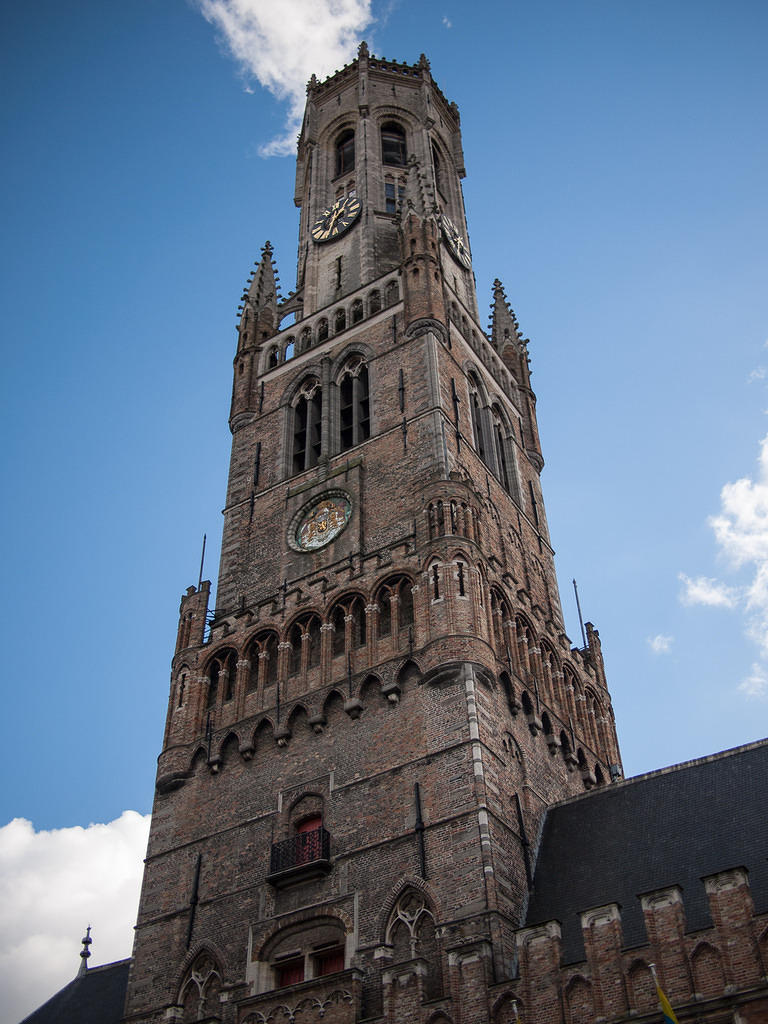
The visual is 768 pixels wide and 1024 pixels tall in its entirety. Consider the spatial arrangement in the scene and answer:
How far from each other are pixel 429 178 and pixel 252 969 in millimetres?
32039

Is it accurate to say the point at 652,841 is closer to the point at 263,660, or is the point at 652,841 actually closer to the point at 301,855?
the point at 301,855

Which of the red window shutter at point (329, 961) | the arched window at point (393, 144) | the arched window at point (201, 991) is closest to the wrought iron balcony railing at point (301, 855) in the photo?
the red window shutter at point (329, 961)

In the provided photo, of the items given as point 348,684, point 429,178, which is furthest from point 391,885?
point 429,178

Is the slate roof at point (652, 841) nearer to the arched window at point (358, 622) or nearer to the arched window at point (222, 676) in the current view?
the arched window at point (358, 622)

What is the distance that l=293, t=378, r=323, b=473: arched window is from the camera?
38500 millimetres

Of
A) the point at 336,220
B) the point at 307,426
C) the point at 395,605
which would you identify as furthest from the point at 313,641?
the point at 336,220

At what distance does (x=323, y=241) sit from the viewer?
4828cm

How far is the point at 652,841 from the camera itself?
25.9 m

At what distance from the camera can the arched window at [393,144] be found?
172 ft

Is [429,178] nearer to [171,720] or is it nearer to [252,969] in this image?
Answer: [171,720]

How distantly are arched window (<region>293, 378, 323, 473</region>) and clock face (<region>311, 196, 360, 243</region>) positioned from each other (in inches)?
392

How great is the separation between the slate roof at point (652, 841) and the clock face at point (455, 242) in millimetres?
25986

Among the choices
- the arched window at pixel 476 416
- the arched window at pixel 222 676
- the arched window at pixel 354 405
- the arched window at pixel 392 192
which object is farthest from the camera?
the arched window at pixel 392 192

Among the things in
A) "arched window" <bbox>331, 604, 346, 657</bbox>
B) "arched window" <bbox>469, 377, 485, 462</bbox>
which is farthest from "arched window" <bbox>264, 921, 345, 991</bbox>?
"arched window" <bbox>469, 377, 485, 462</bbox>
